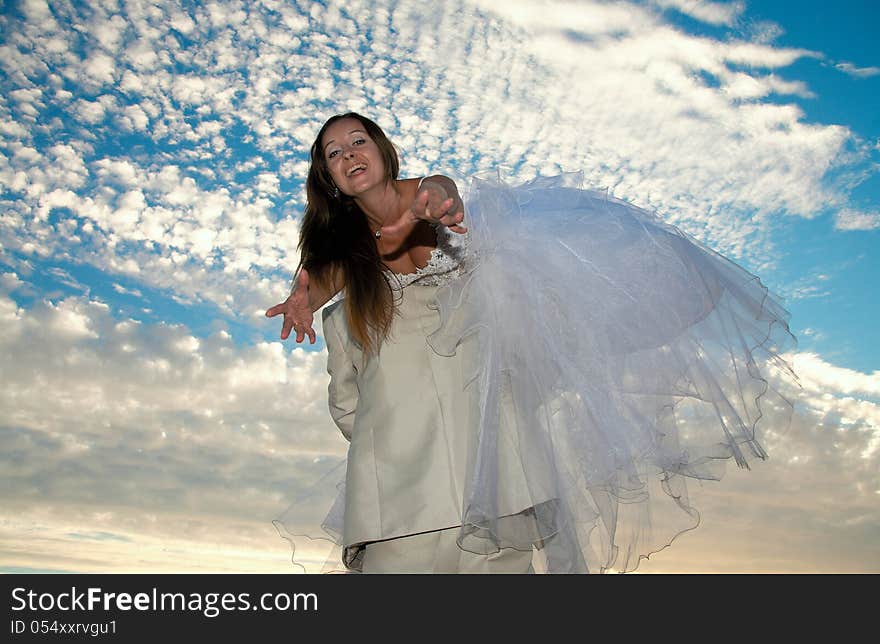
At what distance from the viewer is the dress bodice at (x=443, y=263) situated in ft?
9.45

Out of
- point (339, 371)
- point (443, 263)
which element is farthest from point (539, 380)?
point (339, 371)

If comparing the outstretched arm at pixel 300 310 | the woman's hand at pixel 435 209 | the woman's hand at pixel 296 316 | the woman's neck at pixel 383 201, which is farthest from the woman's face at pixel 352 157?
the woman's hand at pixel 435 209

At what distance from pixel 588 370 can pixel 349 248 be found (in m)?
A: 1.21

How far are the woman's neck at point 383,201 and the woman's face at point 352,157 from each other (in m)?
0.03

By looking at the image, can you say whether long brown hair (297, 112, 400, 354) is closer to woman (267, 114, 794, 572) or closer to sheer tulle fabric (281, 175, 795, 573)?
woman (267, 114, 794, 572)

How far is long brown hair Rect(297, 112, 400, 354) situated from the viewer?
3.03 meters

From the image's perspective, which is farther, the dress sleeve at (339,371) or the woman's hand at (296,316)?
the dress sleeve at (339,371)

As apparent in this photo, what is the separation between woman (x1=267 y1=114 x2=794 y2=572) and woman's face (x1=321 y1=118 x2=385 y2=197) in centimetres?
50

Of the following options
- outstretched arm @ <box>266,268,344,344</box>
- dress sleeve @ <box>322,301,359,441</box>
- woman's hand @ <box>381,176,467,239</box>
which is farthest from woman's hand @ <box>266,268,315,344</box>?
woman's hand @ <box>381,176,467,239</box>

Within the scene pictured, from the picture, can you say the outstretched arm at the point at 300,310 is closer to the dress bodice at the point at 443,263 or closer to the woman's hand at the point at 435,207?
the dress bodice at the point at 443,263

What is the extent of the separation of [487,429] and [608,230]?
95cm

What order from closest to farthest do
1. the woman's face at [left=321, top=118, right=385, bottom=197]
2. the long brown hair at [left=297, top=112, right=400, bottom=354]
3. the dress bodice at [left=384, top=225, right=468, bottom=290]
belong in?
the dress bodice at [left=384, top=225, right=468, bottom=290], the long brown hair at [left=297, top=112, right=400, bottom=354], the woman's face at [left=321, top=118, right=385, bottom=197]

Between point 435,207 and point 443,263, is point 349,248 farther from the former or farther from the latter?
point 435,207
